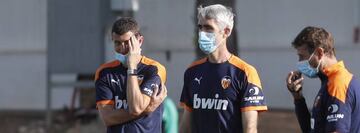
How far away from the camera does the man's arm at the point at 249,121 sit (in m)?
5.26

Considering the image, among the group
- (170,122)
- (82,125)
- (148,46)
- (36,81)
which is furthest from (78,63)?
(170,122)

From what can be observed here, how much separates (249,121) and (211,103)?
0.98 ft

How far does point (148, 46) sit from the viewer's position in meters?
18.0

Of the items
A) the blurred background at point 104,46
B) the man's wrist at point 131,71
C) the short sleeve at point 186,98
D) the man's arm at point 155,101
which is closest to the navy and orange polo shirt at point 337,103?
the short sleeve at point 186,98

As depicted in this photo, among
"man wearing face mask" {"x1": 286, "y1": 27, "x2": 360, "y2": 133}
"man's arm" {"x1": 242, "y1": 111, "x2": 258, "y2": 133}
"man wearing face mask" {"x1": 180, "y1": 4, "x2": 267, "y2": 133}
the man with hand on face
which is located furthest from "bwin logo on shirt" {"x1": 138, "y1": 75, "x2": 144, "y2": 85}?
"man wearing face mask" {"x1": 286, "y1": 27, "x2": 360, "y2": 133}

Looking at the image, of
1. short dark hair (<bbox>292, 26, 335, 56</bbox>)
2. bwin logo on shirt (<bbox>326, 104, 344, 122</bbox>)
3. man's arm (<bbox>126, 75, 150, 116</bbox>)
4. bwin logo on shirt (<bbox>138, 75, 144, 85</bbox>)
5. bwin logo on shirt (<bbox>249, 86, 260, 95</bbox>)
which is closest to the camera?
bwin logo on shirt (<bbox>326, 104, 344, 122</bbox>)

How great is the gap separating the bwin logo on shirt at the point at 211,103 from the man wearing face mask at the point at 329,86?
0.60 meters

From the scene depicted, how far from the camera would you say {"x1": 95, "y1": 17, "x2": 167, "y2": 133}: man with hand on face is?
5590mm

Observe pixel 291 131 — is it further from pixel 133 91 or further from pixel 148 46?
pixel 133 91

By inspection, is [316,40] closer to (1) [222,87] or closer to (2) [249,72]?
(2) [249,72]

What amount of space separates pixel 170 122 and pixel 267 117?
23.7 ft

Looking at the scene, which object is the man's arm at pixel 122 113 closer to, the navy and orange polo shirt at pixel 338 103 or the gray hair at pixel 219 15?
the gray hair at pixel 219 15

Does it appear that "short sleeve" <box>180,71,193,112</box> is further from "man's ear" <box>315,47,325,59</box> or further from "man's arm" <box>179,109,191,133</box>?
"man's ear" <box>315,47,325,59</box>

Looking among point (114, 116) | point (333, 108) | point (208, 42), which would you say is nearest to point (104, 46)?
point (114, 116)
